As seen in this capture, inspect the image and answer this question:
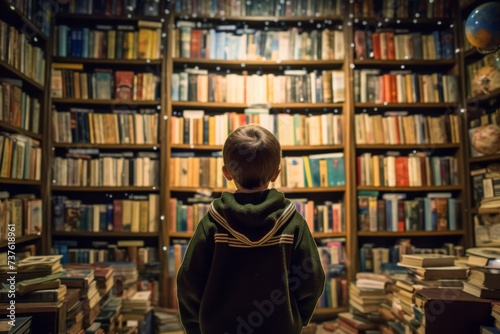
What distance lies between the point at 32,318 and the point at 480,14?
2.58 m

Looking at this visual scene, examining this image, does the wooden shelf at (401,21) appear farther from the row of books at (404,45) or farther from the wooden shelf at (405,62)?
the wooden shelf at (405,62)

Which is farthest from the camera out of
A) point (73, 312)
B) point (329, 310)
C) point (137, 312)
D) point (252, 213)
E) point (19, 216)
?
point (329, 310)

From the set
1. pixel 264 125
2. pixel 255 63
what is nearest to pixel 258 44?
pixel 255 63

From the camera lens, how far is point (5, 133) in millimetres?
2299

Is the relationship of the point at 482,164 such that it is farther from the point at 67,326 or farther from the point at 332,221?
the point at 67,326

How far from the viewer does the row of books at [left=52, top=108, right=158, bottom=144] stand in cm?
291

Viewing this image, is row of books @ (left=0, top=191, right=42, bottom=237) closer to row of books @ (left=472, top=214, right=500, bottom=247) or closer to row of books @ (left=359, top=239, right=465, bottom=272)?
row of books @ (left=359, top=239, right=465, bottom=272)

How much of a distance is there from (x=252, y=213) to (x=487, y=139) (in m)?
2.08

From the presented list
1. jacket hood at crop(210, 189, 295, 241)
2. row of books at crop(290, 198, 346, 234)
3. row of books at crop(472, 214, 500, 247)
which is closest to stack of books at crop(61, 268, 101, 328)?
jacket hood at crop(210, 189, 295, 241)

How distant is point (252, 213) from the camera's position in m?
1.02

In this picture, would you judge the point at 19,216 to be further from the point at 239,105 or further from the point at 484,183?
the point at 484,183

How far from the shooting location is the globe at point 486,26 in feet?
6.57

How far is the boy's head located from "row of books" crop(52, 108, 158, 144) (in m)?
1.97

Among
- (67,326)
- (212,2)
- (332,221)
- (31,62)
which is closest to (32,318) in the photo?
(67,326)
